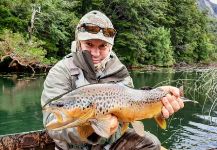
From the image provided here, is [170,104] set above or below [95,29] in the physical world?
below

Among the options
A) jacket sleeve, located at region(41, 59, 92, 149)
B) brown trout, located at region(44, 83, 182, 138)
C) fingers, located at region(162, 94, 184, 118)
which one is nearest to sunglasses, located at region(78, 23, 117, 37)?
jacket sleeve, located at region(41, 59, 92, 149)

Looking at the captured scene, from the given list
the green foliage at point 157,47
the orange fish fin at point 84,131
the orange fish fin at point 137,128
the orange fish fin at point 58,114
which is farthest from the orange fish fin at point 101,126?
the green foliage at point 157,47

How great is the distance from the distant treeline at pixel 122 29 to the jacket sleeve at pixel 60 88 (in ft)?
100

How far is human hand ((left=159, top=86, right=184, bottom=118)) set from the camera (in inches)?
143

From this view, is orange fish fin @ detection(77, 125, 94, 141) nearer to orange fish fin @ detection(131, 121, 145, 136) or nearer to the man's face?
orange fish fin @ detection(131, 121, 145, 136)

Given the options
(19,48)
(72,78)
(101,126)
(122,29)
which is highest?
(122,29)

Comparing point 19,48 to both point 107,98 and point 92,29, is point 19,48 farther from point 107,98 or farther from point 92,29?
point 107,98

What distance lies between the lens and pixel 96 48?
4199mm

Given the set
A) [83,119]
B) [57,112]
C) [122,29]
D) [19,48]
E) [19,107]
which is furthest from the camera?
[122,29]

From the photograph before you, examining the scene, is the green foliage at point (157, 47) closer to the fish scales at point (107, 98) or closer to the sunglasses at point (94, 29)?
the sunglasses at point (94, 29)

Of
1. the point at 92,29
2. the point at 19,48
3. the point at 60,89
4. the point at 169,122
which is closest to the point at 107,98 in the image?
the point at 60,89

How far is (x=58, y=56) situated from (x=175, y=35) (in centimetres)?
3020

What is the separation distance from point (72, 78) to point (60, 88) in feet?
0.69

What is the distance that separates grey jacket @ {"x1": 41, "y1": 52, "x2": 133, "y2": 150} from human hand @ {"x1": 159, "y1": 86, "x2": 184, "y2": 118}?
72cm
